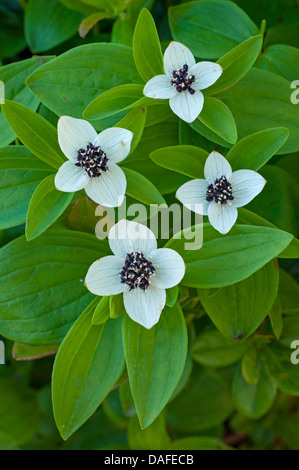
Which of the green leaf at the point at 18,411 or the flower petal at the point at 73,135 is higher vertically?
the flower petal at the point at 73,135

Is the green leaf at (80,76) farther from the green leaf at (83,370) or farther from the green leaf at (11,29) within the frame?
the green leaf at (11,29)

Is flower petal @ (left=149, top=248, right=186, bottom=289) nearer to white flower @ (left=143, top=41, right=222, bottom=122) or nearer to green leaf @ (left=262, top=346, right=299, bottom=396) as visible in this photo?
white flower @ (left=143, top=41, right=222, bottom=122)

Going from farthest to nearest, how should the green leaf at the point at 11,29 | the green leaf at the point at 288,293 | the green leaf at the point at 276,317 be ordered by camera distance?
the green leaf at the point at 11,29 < the green leaf at the point at 288,293 < the green leaf at the point at 276,317

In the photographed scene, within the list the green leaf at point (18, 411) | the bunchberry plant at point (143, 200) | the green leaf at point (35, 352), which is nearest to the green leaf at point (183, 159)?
the bunchberry plant at point (143, 200)

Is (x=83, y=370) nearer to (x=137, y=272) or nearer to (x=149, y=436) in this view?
(x=137, y=272)

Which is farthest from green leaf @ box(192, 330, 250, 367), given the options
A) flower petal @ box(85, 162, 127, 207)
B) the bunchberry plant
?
flower petal @ box(85, 162, 127, 207)

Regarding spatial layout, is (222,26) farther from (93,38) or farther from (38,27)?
(38,27)

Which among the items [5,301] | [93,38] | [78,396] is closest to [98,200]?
[5,301]
